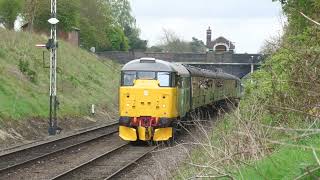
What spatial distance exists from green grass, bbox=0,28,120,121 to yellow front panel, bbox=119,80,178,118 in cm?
549

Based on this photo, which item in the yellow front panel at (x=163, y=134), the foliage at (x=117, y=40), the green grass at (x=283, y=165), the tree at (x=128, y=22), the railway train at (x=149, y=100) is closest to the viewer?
the green grass at (x=283, y=165)

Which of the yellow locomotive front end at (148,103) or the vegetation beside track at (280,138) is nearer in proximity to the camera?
the vegetation beside track at (280,138)

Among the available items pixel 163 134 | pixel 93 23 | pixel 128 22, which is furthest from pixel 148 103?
pixel 128 22

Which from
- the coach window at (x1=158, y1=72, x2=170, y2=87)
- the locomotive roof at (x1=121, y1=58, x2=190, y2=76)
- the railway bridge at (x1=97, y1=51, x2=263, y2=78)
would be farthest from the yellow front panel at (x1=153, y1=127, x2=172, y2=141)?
the railway bridge at (x1=97, y1=51, x2=263, y2=78)

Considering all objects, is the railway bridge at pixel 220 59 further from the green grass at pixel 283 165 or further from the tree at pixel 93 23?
the green grass at pixel 283 165

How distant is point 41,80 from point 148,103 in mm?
16136

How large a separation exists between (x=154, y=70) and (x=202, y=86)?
755 centimetres

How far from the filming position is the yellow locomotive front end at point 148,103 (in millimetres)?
20734

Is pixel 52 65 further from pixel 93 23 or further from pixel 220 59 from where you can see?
pixel 93 23

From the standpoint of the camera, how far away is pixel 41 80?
117ft

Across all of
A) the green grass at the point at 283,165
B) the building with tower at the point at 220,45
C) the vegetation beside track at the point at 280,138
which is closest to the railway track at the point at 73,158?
the vegetation beside track at the point at 280,138

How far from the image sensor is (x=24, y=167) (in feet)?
51.8

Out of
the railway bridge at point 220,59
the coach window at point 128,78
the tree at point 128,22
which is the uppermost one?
the tree at point 128,22

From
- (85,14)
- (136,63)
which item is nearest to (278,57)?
(136,63)
